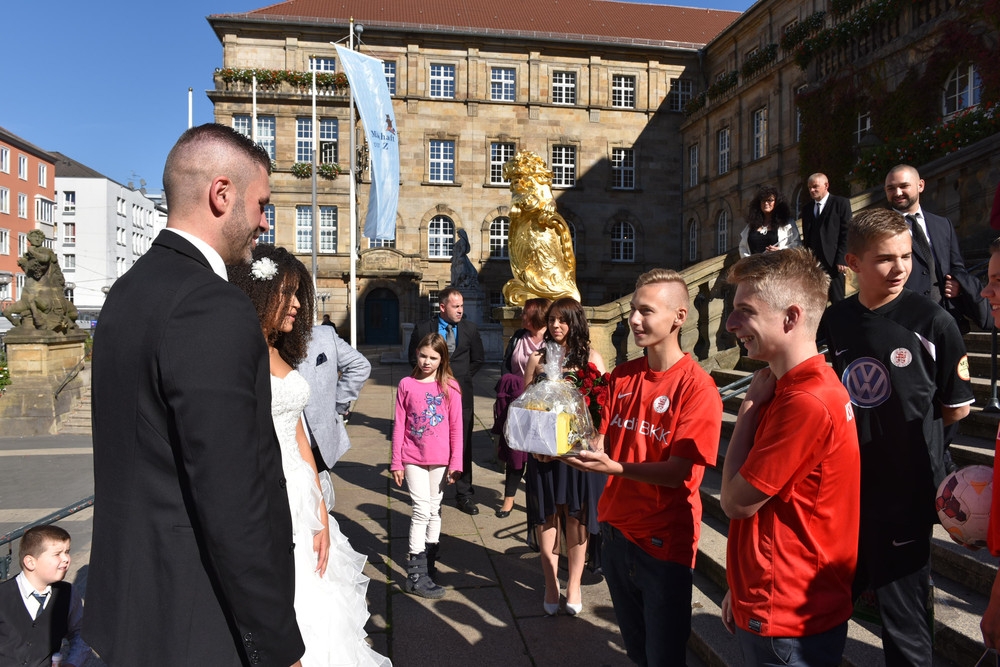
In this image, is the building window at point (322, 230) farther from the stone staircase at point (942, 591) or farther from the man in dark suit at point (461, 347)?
the stone staircase at point (942, 591)

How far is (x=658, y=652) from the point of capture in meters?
2.61

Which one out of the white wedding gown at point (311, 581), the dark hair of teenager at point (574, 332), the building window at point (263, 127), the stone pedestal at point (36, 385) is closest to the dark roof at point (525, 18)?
the building window at point (263, 127)

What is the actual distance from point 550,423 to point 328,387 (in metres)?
2.14

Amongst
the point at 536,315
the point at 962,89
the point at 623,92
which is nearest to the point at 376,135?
the point at 536,315

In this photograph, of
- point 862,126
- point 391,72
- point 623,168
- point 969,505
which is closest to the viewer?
point 969,505

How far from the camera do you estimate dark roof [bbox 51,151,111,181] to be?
68.0m

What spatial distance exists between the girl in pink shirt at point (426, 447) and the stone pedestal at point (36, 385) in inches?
530

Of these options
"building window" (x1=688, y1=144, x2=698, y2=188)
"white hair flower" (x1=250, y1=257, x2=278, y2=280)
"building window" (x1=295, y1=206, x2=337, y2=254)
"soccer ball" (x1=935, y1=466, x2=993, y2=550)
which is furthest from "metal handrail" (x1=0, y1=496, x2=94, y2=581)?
"building window" (x1=688, y1=144, x2=698, y2=188)

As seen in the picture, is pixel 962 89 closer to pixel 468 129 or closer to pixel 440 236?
pixel 468 129

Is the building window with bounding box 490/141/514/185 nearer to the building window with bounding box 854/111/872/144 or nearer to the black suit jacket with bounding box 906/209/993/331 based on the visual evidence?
the building window with bounding box 854/111/872/144

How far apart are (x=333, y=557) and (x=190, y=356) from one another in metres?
1.66

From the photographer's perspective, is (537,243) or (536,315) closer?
(536,315)

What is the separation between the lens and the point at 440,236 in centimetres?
3409

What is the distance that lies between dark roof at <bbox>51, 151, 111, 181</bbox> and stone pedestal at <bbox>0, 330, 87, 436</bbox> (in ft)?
206
